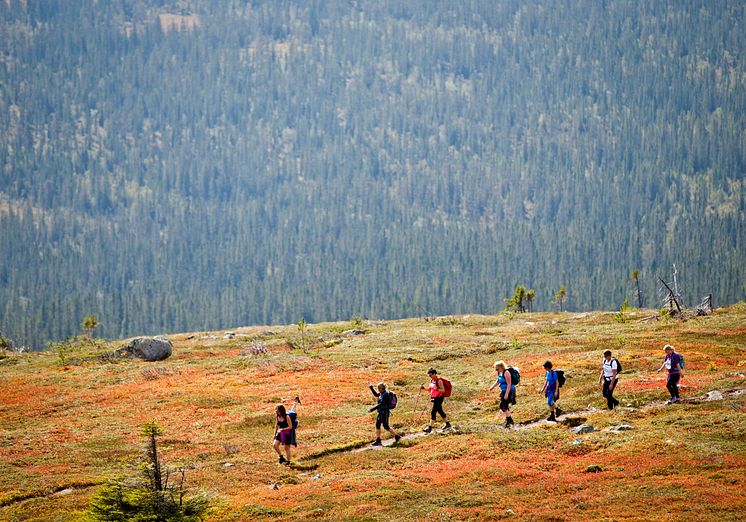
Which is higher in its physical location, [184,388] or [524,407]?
[524,407]

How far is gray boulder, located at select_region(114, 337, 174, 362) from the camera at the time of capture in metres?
92.6

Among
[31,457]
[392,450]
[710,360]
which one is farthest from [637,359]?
[31,457]

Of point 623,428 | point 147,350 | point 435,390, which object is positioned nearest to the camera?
point 623,428

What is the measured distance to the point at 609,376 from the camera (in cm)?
4353

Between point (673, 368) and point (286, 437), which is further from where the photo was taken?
point (673, 368)

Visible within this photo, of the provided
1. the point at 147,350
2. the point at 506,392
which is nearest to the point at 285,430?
the point at 506,392

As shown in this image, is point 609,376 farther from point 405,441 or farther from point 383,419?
point 383,419

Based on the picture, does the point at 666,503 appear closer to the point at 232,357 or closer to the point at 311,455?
the point at 311,455

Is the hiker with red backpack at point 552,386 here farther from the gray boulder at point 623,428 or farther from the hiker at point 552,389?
the gray boulder at point 623,428

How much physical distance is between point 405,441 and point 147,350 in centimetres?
5529

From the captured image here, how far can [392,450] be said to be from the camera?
41531 mm

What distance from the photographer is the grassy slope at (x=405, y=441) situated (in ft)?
105

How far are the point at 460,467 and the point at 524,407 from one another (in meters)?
12.3

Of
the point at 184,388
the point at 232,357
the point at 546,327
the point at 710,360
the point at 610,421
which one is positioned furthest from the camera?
the point at 546,327
